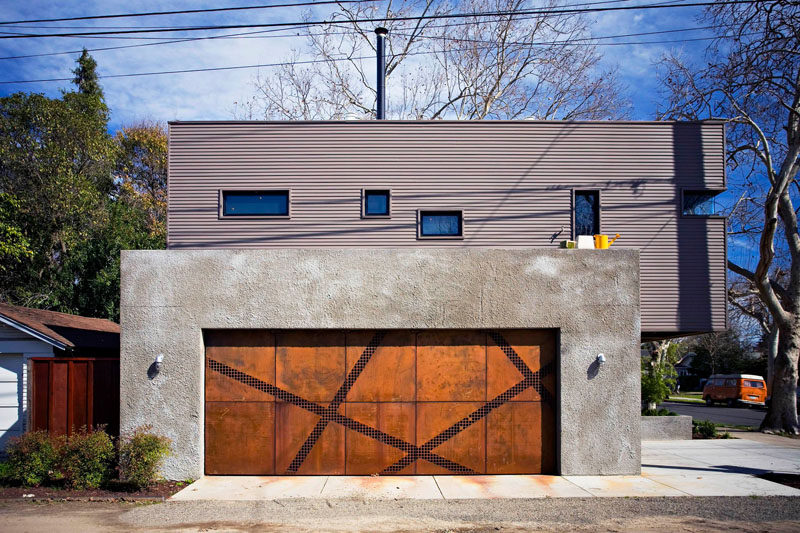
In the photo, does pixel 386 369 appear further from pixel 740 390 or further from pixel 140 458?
pixel 740 390

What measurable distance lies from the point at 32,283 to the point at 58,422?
60.2 feet

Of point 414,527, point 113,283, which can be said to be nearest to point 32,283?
point 113,283

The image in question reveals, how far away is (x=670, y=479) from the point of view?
11.3 meters

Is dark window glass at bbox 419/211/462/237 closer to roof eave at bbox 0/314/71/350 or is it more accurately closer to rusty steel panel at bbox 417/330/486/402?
rusty steel panel at bbox 417/330/486/402

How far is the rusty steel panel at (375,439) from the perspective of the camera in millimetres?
11562

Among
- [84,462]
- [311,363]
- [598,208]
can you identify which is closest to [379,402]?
[311,363]

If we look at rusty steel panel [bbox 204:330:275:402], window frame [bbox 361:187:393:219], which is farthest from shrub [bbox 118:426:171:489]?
window frame [bbox 361:187:393:219]

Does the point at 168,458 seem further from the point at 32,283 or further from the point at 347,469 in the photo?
the point at 32,283

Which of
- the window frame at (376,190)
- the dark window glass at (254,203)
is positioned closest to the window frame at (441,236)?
the window frame at (376,190)

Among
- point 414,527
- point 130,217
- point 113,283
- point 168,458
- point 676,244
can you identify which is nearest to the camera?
point 414,527

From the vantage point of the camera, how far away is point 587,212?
14.7 m

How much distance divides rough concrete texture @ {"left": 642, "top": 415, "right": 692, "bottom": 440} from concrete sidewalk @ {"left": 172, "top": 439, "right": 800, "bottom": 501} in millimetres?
3194

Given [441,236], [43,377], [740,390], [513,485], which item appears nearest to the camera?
[513,485]

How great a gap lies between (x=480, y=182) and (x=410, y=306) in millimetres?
4457
